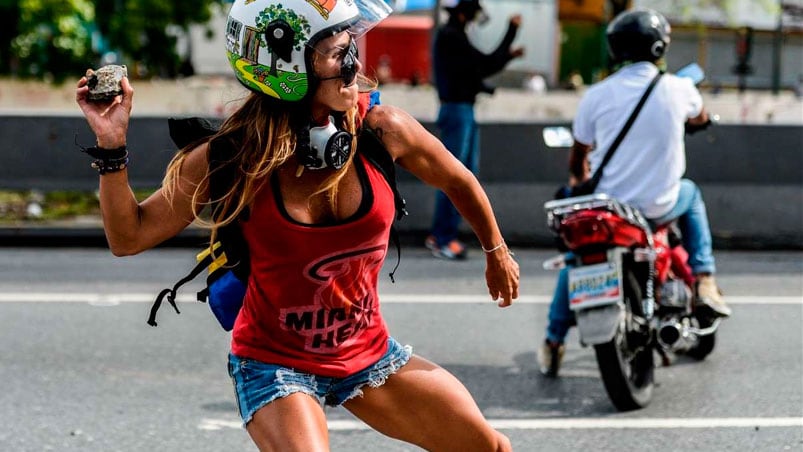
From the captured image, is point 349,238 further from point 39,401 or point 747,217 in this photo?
point 747,217

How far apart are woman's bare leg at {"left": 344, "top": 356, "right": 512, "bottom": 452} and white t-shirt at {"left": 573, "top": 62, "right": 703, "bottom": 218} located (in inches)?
108

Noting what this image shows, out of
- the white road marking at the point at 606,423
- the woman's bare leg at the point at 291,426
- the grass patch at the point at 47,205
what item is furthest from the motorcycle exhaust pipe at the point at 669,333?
the grass patch at the point at 47,205

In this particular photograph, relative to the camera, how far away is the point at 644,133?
5.85 meters

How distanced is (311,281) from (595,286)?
2669mm

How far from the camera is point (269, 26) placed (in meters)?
3.07

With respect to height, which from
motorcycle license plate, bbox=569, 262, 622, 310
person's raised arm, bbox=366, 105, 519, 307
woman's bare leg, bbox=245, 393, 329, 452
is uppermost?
person's raised arm, bbox=366, 105, 519, 307

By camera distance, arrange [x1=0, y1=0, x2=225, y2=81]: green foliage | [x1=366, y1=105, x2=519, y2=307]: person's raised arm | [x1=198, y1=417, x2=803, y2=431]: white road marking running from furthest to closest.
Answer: [x1=0, y1=0, x2=225, y2=81]: green foliage, [x1=198, y1=417, x2=803, y2=431]: white road marking, [x1=366, y1=105, x2=519, y2=307]: person's raised arm

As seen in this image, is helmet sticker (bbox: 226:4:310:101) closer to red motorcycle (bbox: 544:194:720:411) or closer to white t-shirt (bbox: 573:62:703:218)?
red motorcycle (bbox: 544:194:720:411)

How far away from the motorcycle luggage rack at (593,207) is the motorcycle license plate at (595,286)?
0.23 m

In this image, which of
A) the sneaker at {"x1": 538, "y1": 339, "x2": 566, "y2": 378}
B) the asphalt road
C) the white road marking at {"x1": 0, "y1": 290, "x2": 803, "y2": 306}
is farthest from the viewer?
the white road marking at {"x1": 0, "y1": 290, "x2": 803, "y2": 306}

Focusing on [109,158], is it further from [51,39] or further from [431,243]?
[51,39]

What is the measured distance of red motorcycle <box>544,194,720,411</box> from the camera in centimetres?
560

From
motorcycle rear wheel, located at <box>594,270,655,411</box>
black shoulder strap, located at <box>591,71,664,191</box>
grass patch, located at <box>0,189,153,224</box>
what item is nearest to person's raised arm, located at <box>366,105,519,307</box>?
motorcycle rear wheel, located at <box>594,270,655,411</box>

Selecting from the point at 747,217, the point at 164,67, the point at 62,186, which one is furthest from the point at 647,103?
the point at 164,67
